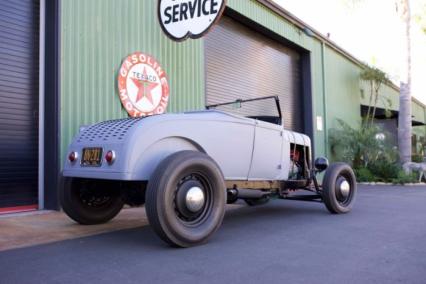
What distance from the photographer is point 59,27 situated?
6340 millimetres

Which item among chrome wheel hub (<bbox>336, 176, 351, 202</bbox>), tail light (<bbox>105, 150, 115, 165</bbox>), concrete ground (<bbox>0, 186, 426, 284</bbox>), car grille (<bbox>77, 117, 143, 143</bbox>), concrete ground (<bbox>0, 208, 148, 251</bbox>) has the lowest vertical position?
concrete ground (<bbox>0, 186, 426, 284</bbox>)

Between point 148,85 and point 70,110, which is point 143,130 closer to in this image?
point 70,110

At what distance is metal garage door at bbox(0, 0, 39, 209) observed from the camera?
5.94 meters

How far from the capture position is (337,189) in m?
6.04

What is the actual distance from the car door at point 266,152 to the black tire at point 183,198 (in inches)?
43.1

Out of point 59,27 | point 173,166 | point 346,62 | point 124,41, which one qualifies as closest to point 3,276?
point 173,166

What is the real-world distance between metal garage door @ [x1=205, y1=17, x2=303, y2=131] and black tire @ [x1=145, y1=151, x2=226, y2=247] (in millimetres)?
5758

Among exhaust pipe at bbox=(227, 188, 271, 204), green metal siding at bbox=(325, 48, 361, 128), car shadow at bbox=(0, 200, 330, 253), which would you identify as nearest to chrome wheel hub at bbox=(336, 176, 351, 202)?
car shadow at bbox=(0, 200, 330, 253)

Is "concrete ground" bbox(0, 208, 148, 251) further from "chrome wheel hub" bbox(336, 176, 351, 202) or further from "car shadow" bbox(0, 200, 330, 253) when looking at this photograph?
"chrome wheel hub" bbox(336, 176, 351, 202)

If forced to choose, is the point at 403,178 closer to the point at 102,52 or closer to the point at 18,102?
the point at 102,52

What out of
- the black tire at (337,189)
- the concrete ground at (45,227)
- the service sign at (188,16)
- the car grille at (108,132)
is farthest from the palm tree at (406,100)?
the car grille at (108,132)

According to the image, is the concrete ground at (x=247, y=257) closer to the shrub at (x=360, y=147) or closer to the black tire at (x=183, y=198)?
the black tire at (x=183, y=198)

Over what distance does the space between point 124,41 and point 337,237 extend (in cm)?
508

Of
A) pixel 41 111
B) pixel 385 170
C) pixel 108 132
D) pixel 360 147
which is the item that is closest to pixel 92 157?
pixel 108 132
